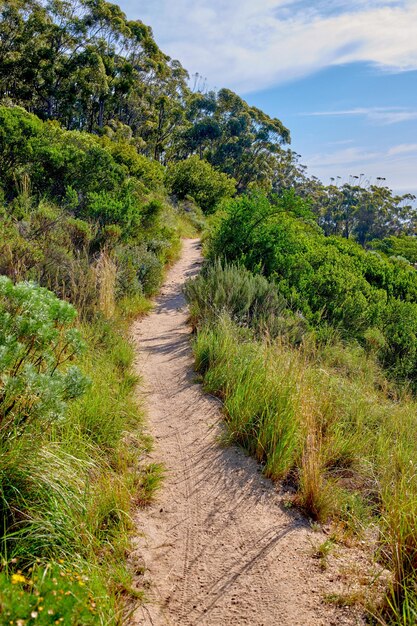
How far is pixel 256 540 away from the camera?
3.31 m

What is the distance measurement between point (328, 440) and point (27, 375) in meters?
2.70

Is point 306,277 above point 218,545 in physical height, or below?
above

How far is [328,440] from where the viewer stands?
14.3 ft

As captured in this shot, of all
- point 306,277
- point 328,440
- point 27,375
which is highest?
point 306,277

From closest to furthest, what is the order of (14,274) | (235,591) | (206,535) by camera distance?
(235,591) → (206,535) → (14,274)

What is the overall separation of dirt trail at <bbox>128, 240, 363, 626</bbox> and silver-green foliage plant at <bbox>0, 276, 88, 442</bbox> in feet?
3.46

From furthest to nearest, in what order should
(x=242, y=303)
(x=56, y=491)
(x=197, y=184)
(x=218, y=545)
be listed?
1. (x=197, y=184)
2. (x=242, y=303)
3. (x=218, y=545)
4. (x=56, y=491)

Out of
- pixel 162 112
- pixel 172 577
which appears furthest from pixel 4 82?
pixel 172 577

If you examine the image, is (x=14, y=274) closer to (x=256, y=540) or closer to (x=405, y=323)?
(x=256, y=540)

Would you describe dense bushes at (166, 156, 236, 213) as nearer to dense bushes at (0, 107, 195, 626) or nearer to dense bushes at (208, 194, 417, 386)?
dense bushes at (208, 194, 417, 386)

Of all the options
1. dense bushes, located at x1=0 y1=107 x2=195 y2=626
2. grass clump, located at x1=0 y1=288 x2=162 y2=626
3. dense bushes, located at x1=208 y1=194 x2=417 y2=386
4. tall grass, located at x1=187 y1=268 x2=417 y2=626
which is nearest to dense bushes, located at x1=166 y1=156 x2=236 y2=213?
dense bushes, located at x1=208 y1=194 x2=417 y2=386

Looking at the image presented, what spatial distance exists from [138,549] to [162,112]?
42.9 metres

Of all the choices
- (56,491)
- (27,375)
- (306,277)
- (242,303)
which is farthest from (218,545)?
(306,277)

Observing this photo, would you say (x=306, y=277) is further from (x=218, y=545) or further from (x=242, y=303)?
(x=218, y=545)
